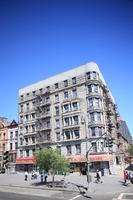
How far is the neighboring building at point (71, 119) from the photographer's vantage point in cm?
4278

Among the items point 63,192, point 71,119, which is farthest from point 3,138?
point 63,192

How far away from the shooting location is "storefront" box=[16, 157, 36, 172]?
50.1 m

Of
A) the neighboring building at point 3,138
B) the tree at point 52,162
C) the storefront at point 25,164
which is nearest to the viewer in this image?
the tree at point 52,162

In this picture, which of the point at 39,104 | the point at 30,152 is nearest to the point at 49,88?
the point at 39,104

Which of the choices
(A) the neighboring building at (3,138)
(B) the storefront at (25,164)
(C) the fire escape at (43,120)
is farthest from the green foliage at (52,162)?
(A) the neighboring building at (3,138)

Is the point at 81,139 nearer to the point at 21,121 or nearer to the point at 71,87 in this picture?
the point at 71,87

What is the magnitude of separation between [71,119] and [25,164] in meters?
18.9

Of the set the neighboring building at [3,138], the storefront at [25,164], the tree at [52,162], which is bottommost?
the storefront at [25,164]

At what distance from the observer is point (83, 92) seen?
1852 inches

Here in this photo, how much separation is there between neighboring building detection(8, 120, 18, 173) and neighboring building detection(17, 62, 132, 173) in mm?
2782

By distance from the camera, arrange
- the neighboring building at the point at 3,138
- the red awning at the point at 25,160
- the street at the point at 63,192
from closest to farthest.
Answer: the street at the point at 63,192, the red awning at the point at 25,160, the neighboring building at the point at 3,138

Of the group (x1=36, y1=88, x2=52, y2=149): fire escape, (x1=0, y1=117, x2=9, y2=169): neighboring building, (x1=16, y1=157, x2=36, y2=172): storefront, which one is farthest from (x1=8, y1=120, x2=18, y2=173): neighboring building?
(x1=36, y1=88, x2=52, y2=149): fire escape

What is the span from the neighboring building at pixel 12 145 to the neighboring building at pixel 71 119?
2782mm

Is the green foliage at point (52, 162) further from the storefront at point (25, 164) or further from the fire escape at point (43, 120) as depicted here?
the storefront at point (25, 164)
